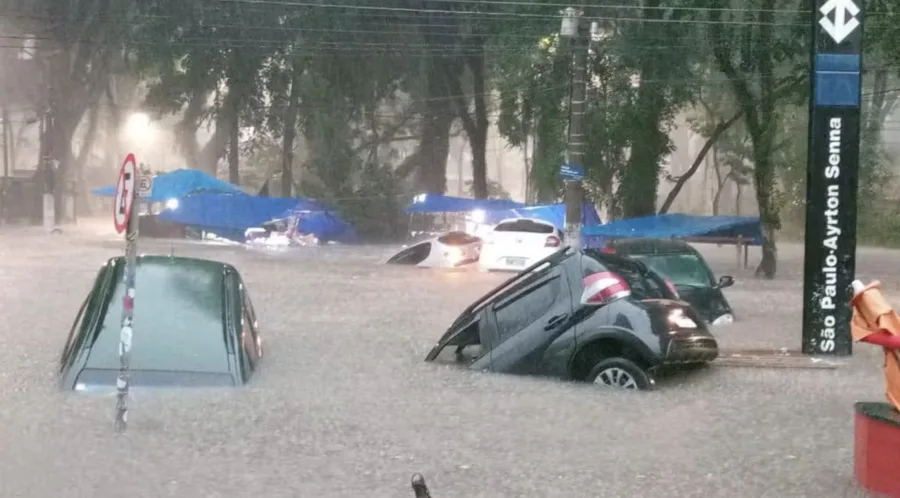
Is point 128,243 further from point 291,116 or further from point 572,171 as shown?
point 291,116

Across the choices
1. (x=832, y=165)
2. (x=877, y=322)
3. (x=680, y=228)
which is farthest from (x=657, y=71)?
(x=877, y=322)

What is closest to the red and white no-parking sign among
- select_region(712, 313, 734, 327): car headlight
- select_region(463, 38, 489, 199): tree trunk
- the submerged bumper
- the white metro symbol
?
the submerged bumper

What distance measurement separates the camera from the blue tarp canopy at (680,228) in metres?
29.4

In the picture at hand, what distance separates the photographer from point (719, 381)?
36.9 feet

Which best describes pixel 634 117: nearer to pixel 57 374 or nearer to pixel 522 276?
pixel 522 276

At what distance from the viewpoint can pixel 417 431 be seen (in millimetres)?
8930

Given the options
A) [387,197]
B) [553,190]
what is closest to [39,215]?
[387,197]

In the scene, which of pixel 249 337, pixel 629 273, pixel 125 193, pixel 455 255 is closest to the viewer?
pixel 125 193

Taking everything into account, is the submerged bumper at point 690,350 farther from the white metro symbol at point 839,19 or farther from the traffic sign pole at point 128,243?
the traffic sign pole at point 128,243

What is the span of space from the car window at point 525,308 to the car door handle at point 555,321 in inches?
5.3

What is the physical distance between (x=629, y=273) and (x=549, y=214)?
2507 centimetres

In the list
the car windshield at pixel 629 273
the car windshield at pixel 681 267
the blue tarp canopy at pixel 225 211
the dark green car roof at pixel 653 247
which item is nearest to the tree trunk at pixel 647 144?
the dark green car roof at pixel 653 247

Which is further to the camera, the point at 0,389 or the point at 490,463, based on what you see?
the point at 0,389

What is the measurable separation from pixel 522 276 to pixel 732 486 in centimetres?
478
